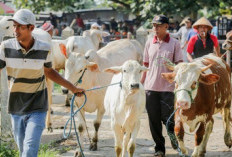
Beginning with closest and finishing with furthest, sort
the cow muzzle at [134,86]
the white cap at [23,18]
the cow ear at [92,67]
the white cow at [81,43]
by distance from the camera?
1. the white cap at [23,18]
2. the cow muzzle at [134,86]
3. the cow ear at [92,67]
4. the white cow at [81,43]

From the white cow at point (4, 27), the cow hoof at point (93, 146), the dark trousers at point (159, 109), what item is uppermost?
the white cow at point (4, 27)

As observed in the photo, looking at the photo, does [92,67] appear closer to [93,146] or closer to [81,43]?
[93,146]

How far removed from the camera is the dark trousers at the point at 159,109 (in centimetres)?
668

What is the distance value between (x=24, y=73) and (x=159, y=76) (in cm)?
268

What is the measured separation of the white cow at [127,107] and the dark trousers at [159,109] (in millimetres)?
287

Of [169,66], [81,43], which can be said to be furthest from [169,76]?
[81,43]

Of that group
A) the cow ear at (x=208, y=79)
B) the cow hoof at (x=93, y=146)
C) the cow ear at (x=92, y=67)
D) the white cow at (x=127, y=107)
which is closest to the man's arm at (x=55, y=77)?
the white cow at (x=127, y=107)

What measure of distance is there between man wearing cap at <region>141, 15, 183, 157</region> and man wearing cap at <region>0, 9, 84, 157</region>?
2403 millimetres

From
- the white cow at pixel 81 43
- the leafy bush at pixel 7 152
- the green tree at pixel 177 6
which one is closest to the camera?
the leafy bush at pixel 7 152

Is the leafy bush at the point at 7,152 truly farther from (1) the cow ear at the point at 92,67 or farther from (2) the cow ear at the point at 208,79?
(2) the cow ear at the point at 208,79

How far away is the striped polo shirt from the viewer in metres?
4.48

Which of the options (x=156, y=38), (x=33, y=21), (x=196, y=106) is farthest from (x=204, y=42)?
(x=33, y=21)

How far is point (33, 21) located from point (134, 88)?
1961 mm

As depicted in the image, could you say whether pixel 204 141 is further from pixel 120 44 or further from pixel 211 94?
pixel 120 44
